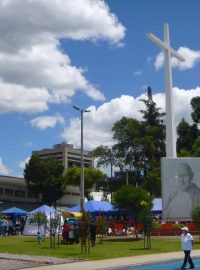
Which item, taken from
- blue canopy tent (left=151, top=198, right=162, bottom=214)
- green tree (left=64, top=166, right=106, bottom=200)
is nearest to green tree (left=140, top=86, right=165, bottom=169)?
green tree (left=64, top=166, right=106, bottom=200)

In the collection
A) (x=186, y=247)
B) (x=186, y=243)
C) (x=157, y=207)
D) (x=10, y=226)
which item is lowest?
(x=186, y=247)

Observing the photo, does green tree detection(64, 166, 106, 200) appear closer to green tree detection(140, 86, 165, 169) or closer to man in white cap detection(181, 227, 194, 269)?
green tree detection(140, 86, 165, 169)

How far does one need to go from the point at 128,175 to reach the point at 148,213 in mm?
54262

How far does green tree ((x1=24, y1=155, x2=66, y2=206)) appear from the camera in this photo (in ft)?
307

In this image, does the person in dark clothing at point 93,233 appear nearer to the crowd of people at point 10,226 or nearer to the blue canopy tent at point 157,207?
the crowd of people at point 10,226

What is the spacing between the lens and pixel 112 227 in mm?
45656

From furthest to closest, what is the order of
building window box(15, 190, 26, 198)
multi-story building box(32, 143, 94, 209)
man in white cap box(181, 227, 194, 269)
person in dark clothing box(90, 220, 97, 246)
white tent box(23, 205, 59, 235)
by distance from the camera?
multi-story building box(32, 143, 94, 209), building window box(15, 190, 26, 198), white tent box(23, 205, 59, 235), person in dark clothing box(90, 220, 97, 246), man in white cap box(181, 227, 194, 269)

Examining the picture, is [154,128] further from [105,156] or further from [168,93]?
[168,93]

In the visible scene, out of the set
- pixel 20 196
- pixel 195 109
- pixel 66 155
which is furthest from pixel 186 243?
pixel 66 155

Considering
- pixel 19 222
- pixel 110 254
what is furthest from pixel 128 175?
pixel 110 254

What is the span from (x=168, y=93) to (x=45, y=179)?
44.7m

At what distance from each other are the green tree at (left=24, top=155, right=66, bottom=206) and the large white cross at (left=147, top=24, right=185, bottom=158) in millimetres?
43207

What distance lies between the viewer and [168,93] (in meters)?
53.8

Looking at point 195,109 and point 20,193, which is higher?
point 195,109
